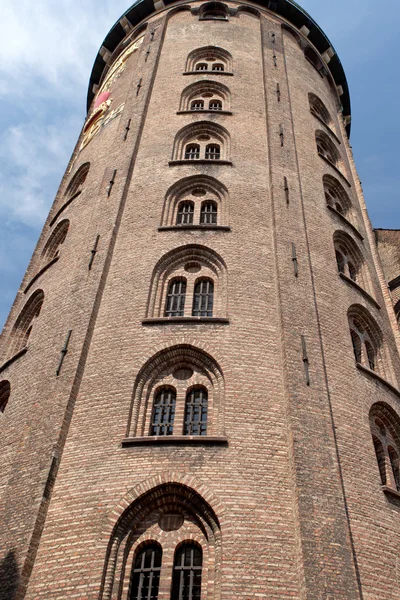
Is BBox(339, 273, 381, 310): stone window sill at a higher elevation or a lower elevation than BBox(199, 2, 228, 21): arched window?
lower

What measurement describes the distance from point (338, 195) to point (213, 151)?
453 centimetres

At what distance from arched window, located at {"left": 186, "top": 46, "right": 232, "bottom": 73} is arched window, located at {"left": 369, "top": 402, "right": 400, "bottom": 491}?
576 inches

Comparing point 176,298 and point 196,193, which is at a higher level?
point 196,193

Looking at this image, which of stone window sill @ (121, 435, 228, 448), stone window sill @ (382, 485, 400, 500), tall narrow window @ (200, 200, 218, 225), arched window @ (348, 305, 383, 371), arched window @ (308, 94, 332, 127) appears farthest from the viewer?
arched window @ (308, 94, 332, 127)

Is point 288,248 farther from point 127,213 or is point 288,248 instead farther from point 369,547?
point 369,547

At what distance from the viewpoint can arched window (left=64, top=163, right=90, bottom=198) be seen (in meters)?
21.1

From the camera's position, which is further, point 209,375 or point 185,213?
point 185,213

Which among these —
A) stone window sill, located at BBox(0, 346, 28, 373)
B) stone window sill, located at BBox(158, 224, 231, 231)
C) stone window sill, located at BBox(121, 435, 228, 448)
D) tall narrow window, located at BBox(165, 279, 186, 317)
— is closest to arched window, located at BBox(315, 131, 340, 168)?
stone window sill, located at BBox(158, 224, 231, 231)

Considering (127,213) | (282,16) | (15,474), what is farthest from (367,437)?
(282,16)

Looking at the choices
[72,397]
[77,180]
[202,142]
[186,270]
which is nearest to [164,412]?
[72,397]

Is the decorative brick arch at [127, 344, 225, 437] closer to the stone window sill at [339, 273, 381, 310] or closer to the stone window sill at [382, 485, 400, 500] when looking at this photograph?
the stone window sill at [382, 485, 400, 500]

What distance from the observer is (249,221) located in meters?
15.6

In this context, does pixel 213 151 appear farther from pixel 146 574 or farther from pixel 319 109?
pixel 146 574

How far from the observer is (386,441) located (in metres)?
13.3
